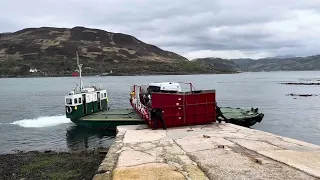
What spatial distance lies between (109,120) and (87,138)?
2607 mm

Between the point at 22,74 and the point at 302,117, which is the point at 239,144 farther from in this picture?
the point at 22,74

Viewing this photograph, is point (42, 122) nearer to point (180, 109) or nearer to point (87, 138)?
point (87, 138)

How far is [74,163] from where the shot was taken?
20062 mm

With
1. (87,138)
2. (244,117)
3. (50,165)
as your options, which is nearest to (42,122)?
(87,138)

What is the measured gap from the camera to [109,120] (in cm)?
3177

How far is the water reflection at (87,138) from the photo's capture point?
28547mm

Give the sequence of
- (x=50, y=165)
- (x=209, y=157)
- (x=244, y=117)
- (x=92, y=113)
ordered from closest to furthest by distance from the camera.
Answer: (x=209, y=157), (x=50, y=165), (x=244, y=117), (x=92, y=113)

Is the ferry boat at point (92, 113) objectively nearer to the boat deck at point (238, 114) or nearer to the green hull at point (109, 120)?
the green hull at point (109, 120)

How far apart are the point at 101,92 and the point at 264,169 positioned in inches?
1173

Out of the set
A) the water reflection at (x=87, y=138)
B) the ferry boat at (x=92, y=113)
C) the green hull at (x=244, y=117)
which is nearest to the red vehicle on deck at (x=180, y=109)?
the green hull at (x=244, y=117)

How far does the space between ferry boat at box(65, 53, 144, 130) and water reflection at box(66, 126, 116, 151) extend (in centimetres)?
70

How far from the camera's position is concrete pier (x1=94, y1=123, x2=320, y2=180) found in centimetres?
1165

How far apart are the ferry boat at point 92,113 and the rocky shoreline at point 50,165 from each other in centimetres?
824

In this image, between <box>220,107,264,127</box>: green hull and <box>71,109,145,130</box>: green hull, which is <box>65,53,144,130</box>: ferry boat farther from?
<box>220,107,264,127</box>: green hull
